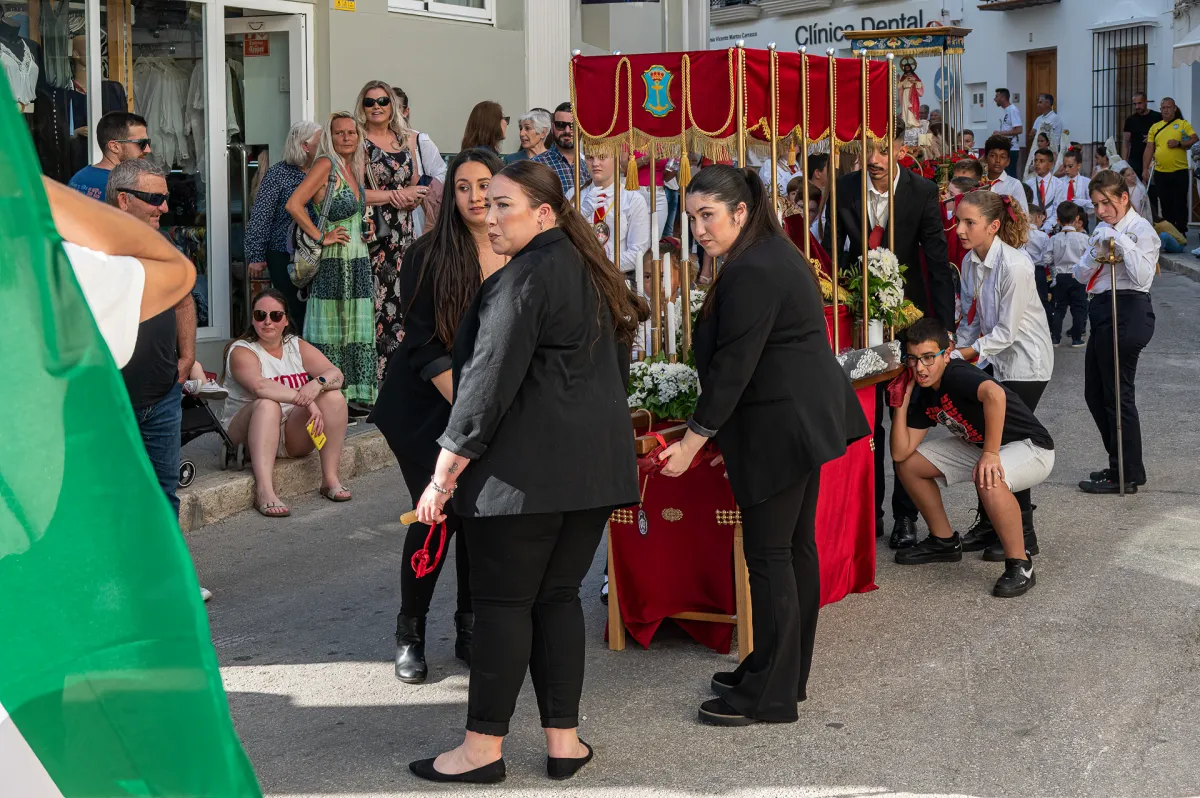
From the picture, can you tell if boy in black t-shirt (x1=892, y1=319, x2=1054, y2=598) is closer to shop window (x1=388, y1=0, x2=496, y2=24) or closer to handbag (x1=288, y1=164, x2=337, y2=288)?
handbag (x1=288, y1=164, x2=337, y2=288)

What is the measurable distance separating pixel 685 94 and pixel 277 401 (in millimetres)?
3227

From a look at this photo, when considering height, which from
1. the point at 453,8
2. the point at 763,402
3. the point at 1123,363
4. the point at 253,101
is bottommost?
the point at 1123,363

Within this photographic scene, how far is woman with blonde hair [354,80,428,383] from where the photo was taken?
9.17 m

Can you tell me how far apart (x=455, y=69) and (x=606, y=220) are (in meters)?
4.34

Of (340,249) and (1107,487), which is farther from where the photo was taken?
(340,249)

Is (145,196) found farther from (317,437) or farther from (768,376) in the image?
(768,376)

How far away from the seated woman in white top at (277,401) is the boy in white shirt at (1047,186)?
428 inches

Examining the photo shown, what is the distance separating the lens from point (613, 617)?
17.9 feet

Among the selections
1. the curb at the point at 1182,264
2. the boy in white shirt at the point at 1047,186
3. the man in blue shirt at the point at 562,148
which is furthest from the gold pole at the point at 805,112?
the curb at the point at 1182,264

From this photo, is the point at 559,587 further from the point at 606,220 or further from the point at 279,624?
the point at 606,220

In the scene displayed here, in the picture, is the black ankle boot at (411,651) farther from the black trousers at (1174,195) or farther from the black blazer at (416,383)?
the black trousers at (1174,195)

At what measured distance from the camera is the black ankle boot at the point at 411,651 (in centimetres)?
511

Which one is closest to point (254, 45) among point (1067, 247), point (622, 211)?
point (622, 211)

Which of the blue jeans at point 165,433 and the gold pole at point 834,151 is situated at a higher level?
the gold pole at point 834,151
